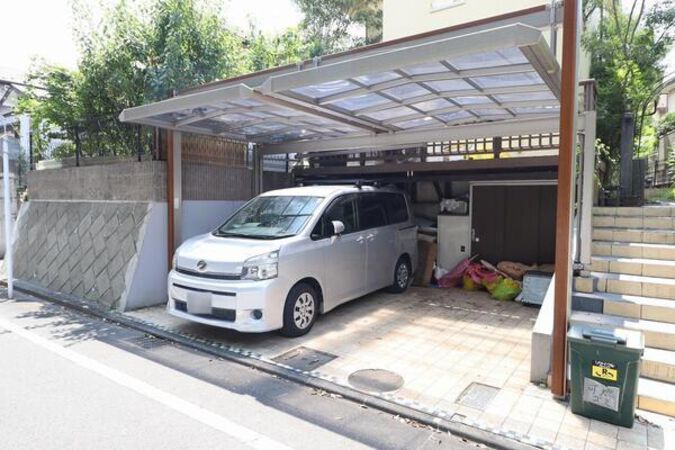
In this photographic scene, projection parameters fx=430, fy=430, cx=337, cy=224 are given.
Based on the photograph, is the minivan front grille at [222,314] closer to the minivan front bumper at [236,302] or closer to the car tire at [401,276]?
the minivan front bumper at [236,302]

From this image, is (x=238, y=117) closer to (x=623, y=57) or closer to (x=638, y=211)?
(x=638, y=211)

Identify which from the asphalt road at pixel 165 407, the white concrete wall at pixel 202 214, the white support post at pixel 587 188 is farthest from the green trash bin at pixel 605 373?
the white concrete wall at pixel 202 214

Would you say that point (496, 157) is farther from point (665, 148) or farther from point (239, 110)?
point (665, 148)

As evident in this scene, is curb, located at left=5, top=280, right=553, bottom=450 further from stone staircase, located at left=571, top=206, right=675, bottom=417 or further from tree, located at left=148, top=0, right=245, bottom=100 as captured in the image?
tree, located at left=148, top=0, right=245, bottom=100

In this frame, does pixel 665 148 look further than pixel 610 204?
Yes

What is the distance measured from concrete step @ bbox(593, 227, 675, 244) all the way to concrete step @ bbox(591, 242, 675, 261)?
0.10m

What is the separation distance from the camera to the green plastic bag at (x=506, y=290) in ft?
23.8

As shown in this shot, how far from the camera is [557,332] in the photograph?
371cm

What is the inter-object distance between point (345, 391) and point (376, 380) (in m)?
0.39

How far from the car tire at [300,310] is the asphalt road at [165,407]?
0.85m

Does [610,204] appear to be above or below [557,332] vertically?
above

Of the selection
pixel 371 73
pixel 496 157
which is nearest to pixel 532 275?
pixel 496 157

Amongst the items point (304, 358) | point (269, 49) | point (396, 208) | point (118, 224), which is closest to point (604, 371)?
point (304, 358)

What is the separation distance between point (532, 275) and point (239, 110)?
5.20 m
